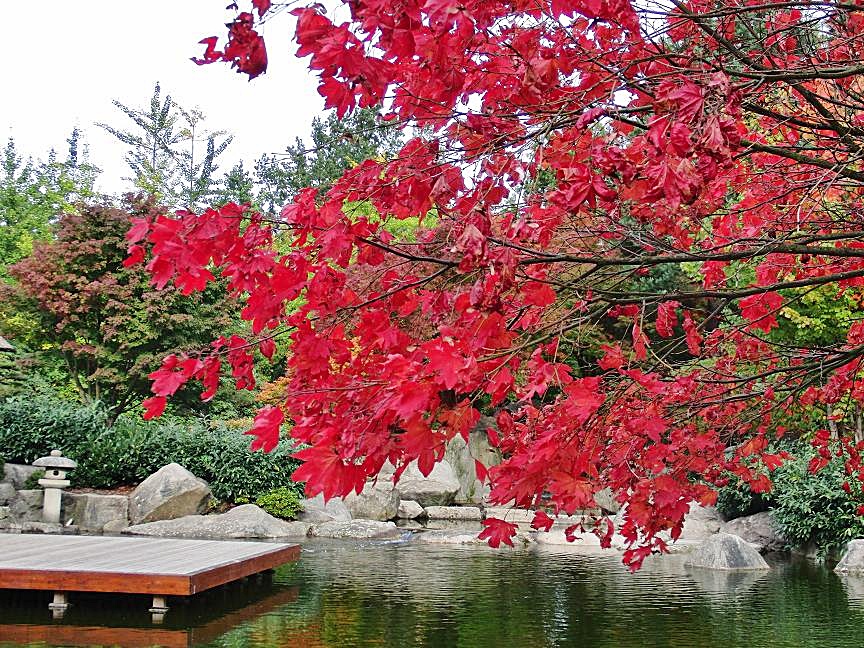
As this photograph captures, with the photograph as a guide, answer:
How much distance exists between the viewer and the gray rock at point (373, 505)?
1369 centimetres

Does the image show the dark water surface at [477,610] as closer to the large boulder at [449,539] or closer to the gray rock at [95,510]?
the large boulder at [449,539]

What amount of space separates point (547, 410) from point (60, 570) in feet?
11.9

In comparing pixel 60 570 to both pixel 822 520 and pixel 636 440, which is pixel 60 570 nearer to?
pixel 636 440

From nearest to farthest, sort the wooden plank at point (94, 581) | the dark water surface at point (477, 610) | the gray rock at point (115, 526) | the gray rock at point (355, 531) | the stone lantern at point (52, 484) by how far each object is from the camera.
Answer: the dark water surface at point (477, 610) → the wooden plank at point (94, 581) → the stone lantern at point (52, 484) → the gray rock at point (115, 526) → the gray rock at point (355, 531)

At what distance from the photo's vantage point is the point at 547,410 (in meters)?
3.73

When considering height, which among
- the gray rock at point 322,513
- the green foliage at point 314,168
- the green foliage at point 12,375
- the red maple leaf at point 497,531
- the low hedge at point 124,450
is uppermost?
the green foliage at point 314,168

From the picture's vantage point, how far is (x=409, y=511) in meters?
14.4

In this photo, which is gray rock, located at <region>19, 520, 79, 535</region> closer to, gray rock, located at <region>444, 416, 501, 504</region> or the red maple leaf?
gray rock, located at <region>444, 416, 501, 504</region>

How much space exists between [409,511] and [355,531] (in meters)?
3.03

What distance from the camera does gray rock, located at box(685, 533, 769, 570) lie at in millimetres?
8797

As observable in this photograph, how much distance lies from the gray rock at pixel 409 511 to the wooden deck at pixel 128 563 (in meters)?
6.76

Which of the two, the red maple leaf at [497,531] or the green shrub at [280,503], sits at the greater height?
the red maple leaf at [497,531]

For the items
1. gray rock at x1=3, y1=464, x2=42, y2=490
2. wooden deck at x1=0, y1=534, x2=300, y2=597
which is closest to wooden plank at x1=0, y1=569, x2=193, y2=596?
wooden deck at x1=0, y1=534, x2=300, y2=597

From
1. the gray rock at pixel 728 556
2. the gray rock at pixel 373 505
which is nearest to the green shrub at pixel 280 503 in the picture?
the gray rock at pixel 373 505
